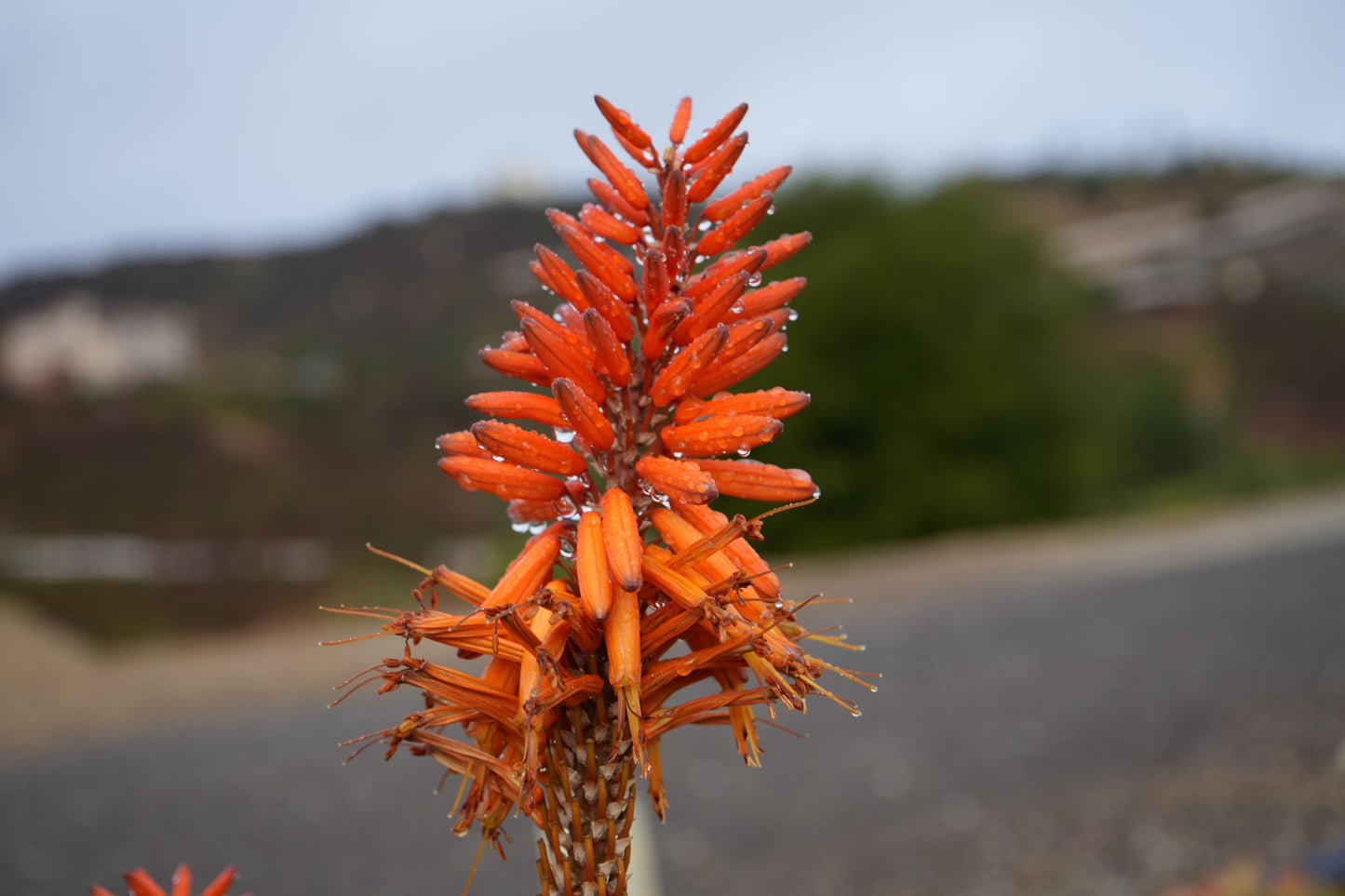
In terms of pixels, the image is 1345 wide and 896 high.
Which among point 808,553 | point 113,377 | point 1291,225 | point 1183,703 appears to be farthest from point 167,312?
point 1291,225

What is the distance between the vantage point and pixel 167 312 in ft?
140

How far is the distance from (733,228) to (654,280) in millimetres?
161

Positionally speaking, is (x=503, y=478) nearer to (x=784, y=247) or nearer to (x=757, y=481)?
(x=757, y=481)


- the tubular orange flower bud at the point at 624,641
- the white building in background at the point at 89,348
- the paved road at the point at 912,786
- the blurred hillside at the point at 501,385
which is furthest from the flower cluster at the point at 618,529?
the white building in background at the point at 89,348

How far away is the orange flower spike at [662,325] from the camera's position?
1.09m

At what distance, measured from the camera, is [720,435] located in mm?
Result: 1126

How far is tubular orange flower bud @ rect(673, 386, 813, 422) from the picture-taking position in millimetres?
1151

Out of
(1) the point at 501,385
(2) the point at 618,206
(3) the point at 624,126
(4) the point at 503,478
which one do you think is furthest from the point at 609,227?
(1) the point at 501,385

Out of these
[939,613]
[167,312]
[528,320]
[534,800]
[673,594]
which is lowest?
[939,613]

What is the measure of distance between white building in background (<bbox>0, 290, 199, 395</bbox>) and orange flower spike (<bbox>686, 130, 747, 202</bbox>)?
111 feet

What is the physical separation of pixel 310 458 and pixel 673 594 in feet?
113

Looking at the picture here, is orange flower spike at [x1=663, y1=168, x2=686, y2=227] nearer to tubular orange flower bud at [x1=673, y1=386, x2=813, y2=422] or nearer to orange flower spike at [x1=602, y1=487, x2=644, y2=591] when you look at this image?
tubular orange flower bud at [x1=673, y1=386, x2=813, y2=422]

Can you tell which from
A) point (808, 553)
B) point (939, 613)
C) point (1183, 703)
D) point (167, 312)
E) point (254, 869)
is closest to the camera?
point (254, 869)

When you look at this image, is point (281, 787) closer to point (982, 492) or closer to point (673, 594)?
point (673, 594)
